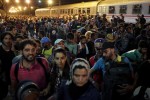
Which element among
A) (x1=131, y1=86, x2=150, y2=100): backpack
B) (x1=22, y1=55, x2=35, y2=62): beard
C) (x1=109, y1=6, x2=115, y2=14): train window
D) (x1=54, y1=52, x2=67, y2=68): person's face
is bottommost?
(x1=131, y1=86, x2=150, y2=100): backpack

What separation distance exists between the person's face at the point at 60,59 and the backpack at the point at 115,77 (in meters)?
0.84

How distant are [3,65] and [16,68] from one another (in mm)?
1511

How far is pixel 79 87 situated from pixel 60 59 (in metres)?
1.41

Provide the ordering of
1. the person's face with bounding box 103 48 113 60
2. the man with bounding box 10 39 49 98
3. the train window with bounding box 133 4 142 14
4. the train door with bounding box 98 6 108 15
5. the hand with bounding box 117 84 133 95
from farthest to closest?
the train door with bounding box 98 6 108 15 < the train window with bounding box 133 4 142 14 < the person's face with bounding box 103 48 113 60 < the man with bounding box 10 39 49 98 < the hand with bounding box 117 84 133 95

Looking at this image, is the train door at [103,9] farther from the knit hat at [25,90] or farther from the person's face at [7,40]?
the knit hat at [25,90]

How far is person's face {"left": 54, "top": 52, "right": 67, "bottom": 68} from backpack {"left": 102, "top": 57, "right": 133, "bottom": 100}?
84 cm

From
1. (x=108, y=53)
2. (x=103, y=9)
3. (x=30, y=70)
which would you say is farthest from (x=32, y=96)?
(x=103, y=9)

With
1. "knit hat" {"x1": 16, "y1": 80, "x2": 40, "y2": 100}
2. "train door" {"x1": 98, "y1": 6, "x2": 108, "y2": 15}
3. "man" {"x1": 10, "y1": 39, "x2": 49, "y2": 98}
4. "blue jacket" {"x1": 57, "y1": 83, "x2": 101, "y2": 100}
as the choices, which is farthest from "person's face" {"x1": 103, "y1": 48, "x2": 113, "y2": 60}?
"train door" {"x1": 98, "y1": 6, "x2": 108, "y2": 15}

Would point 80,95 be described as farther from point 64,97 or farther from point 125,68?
point 125,68

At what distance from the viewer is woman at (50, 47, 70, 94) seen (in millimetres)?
4527

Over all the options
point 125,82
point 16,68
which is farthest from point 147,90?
point 16,68

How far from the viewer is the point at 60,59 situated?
184 inches

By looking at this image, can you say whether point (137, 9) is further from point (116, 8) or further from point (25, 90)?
point (25, 90)

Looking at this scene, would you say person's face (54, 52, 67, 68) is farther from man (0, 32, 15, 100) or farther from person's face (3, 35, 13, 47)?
person's face (3, 35, 13, 47)
